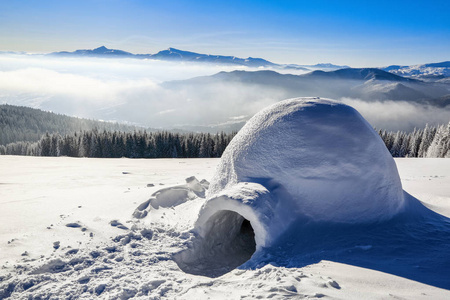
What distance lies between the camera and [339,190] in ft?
18.8

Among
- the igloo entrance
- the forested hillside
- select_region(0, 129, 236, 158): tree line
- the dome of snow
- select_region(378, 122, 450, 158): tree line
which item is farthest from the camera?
the forested hillside

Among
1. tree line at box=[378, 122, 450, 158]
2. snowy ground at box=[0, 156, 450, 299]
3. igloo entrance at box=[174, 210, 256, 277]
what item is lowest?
tree line at box=[378, 122, 450, 158]

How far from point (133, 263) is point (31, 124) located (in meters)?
128

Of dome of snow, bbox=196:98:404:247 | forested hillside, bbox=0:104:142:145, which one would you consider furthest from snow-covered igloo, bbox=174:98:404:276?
forested hillside, bbox=0:104:142:145

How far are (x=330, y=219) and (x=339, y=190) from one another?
2.01 ft

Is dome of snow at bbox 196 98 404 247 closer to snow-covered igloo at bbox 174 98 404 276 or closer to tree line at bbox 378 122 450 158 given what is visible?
snow-covered igloo at bbox 174 98 404 276

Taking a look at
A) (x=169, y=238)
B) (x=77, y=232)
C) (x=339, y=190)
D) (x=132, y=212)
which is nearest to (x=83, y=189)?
(x=132, y=212)

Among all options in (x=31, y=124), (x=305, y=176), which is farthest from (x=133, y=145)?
(x=31, y=124)

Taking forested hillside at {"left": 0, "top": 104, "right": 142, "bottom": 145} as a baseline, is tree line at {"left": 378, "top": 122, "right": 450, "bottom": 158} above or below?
above

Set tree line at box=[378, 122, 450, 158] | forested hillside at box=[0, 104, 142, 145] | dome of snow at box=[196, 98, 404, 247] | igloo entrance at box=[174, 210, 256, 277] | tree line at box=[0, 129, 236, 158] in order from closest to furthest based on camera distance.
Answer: dome of snow at box=[196, 98, 404, 247]
igloo entrance at box=[174, 210, 256, 277]
tree line at box=[0, 129, 236, 158]
tree line at box=[378, 122, 450, 158]
forested hillside at box=[0, 104, 142, 145]

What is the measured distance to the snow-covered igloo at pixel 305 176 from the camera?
5.59 meters

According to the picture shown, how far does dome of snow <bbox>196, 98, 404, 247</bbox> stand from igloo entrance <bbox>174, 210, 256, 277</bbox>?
0.25 metres

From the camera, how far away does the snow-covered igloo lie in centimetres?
559

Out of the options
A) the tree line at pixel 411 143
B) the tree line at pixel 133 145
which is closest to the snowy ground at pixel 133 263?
the tree line at pixel 133 145
